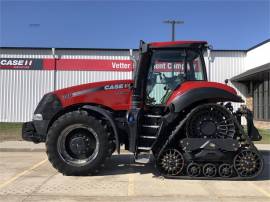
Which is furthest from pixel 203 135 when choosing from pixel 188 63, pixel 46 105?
pixel 46 105

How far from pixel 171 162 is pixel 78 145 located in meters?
1.99

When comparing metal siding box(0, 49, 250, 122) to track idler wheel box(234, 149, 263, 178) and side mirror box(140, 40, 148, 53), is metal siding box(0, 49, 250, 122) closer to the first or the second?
side mirror box(140, 40, 148, 53)

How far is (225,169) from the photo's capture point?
30.6 ft

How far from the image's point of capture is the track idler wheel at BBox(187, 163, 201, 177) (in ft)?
30.6

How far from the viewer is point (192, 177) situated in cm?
930

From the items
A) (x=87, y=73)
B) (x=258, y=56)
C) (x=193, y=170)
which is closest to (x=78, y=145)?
(x=193, y=170)

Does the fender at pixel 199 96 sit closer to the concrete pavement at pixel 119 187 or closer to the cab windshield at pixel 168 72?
the cab windshield at pixel 168 72

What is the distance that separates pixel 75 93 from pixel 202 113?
2706 millimetres

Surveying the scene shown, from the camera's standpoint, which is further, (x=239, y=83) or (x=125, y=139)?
(x=239, y=83)

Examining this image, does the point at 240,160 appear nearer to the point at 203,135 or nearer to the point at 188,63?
the point at 203,135

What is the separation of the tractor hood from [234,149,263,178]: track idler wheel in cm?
256

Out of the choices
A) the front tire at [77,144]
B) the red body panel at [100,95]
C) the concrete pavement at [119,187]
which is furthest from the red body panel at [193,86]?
the concrete pavement at [119,187]

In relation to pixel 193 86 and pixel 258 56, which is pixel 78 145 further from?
pixel 258 56

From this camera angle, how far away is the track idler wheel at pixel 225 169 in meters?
9.34
